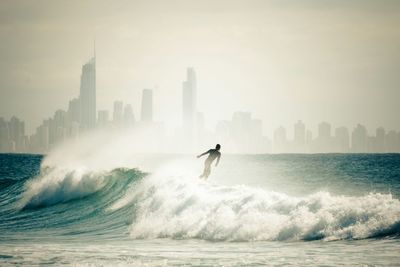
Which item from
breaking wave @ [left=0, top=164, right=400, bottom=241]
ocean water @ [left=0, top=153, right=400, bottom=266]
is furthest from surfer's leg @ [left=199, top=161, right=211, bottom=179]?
ocean water @ [left=0, top=153, right=400, bottom=266]

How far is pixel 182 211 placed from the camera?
2400cm

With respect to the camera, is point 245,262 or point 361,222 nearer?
point 245,262

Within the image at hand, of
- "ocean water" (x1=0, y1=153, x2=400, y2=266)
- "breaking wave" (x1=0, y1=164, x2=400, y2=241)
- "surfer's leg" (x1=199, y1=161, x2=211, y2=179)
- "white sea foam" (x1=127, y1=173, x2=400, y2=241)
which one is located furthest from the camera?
"surfer's leg" (x1=199, y1=161, x2=211, y2=179)

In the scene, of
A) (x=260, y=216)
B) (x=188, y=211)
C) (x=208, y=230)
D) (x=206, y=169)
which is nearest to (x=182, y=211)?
(x=188, y=211)

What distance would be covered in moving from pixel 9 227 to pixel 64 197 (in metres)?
9.79

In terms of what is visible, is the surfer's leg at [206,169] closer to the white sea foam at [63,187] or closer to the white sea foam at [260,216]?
the white sea foam at [260,216]

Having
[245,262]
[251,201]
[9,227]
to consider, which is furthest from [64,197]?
[245,262]

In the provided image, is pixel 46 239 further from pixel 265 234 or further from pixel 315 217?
pixel 315 217

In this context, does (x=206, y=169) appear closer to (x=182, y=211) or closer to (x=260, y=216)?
(x=182, y=211)

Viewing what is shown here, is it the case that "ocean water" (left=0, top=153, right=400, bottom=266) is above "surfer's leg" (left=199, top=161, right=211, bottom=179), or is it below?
below

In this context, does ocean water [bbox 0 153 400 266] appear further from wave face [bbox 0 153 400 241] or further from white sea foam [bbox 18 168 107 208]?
white sea foam [bbox 18 168 107 208]

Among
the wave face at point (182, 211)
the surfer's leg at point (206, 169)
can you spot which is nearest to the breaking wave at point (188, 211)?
the wave face at point (182, 211)

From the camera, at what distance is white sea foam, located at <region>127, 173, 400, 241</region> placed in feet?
60.2

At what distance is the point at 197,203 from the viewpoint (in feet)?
79.2
